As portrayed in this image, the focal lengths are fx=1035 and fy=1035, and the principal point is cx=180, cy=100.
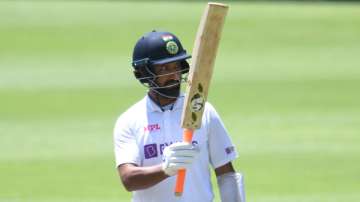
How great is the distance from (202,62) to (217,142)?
64cm

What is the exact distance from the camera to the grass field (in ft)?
31.7

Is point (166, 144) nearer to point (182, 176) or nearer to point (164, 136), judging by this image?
point (164, 136)

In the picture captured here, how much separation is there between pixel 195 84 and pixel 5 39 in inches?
384

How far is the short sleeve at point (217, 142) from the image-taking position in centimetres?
538

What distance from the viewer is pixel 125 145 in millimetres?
5344

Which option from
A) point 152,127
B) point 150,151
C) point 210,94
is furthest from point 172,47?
point 210,94

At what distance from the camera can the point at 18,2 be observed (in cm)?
1611

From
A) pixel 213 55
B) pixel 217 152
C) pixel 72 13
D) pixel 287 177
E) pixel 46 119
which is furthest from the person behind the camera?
pixel 72 13

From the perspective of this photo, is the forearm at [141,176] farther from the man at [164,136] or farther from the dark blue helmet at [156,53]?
the dark blue helmet at [156,53]

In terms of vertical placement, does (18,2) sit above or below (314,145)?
above

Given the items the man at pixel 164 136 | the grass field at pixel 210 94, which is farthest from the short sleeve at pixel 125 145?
the grass field at pixel 210 94

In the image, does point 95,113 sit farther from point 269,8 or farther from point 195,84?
point 195,84

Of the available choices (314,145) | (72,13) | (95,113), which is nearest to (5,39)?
(72,13)

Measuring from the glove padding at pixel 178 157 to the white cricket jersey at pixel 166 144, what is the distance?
38 cm
